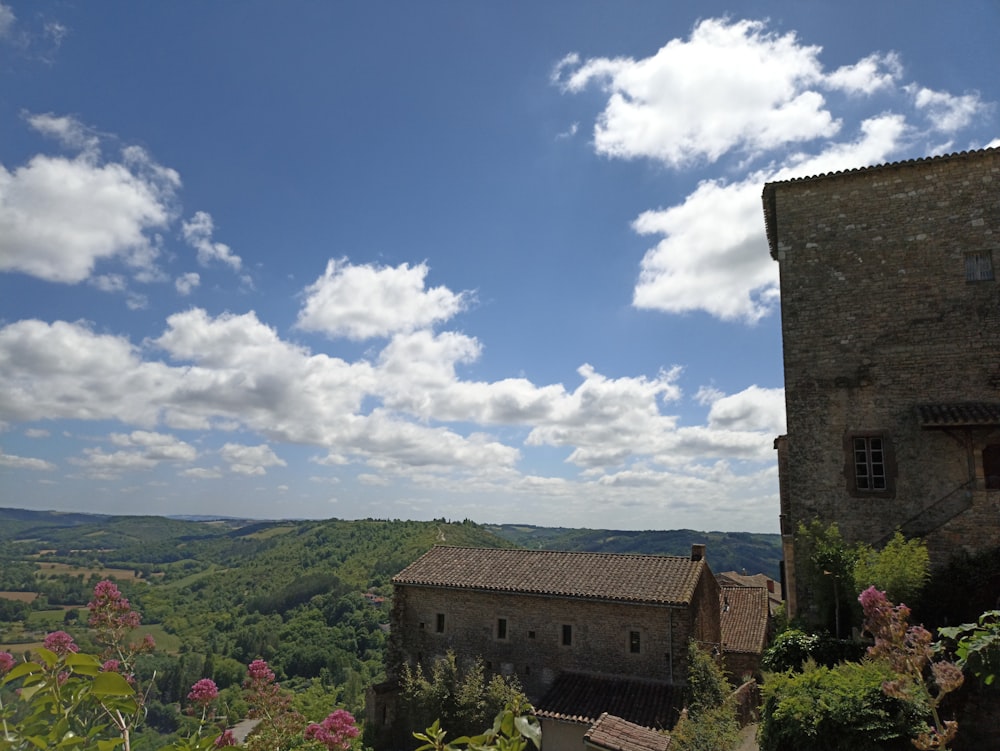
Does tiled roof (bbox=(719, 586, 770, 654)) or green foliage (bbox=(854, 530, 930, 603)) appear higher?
green foliage (bbox=(854, 530, 930, 603))

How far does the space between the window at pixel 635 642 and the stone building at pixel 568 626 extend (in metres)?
0.03

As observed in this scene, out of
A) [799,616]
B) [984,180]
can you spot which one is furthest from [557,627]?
[984,180]

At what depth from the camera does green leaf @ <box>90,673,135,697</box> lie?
1793mm

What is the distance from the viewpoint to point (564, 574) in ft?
79.2

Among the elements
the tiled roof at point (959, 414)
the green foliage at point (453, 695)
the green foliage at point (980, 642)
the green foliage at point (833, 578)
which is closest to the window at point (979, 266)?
the tiled roof at point (959, 414)

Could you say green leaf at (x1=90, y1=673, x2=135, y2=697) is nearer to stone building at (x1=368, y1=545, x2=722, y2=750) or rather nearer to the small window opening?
stone building at (x1=368, y1=545, x2=722, y2=750)

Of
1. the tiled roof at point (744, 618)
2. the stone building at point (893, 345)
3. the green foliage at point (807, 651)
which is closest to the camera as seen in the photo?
the green foliage at point (807, 651)

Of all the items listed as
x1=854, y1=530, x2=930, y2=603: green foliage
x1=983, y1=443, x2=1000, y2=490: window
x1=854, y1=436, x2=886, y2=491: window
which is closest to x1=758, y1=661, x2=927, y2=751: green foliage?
x1=854, y1=530, x2=930, y2=603: green foliage

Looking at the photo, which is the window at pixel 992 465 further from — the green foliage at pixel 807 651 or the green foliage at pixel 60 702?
the green foliage at pixel 60 702

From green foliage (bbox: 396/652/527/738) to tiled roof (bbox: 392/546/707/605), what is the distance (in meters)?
3.17

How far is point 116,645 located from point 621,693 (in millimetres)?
20199

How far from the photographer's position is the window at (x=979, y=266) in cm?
1541

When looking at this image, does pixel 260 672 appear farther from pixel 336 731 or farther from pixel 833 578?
pixel 833 578

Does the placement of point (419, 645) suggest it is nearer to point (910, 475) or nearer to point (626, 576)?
point (626, 576)
